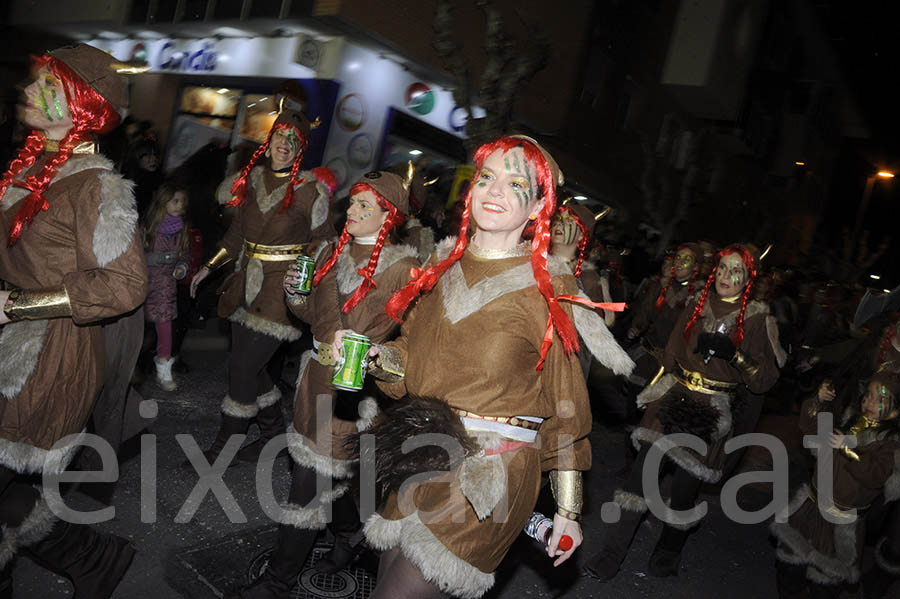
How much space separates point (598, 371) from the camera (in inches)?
428

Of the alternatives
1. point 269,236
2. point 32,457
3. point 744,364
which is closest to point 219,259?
point 269,236

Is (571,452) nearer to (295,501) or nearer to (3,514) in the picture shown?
(295,501)

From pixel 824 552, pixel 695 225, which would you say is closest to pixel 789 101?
pixel 695 225

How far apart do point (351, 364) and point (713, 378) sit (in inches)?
136

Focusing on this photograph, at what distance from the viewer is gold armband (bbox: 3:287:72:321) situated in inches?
108

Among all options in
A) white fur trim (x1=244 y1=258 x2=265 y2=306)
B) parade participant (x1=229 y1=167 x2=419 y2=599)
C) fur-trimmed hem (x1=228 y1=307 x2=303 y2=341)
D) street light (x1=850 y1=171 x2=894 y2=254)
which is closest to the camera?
parade participant (x1=229 y1=167 x2=419 y2=599)

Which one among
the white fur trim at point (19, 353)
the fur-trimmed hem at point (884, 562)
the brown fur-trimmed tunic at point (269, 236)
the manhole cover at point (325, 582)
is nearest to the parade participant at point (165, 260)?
the brown fur-trimmed tunic at point (269, 236)

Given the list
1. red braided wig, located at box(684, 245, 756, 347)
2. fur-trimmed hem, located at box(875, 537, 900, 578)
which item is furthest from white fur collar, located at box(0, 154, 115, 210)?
fur-trimmed hem, located at box(875, 537, 900, 578)

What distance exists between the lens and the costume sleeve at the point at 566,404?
8.97 ft

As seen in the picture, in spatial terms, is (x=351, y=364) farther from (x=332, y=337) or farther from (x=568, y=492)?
(x=332, y=337)

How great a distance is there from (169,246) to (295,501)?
379 cm

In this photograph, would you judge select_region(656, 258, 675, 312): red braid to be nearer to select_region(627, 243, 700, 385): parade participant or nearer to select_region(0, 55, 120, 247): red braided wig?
select_region(627, 243, 700, 385): parade participant

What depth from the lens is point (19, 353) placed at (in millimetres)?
2838

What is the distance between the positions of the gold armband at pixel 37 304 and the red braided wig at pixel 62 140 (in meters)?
0.27
